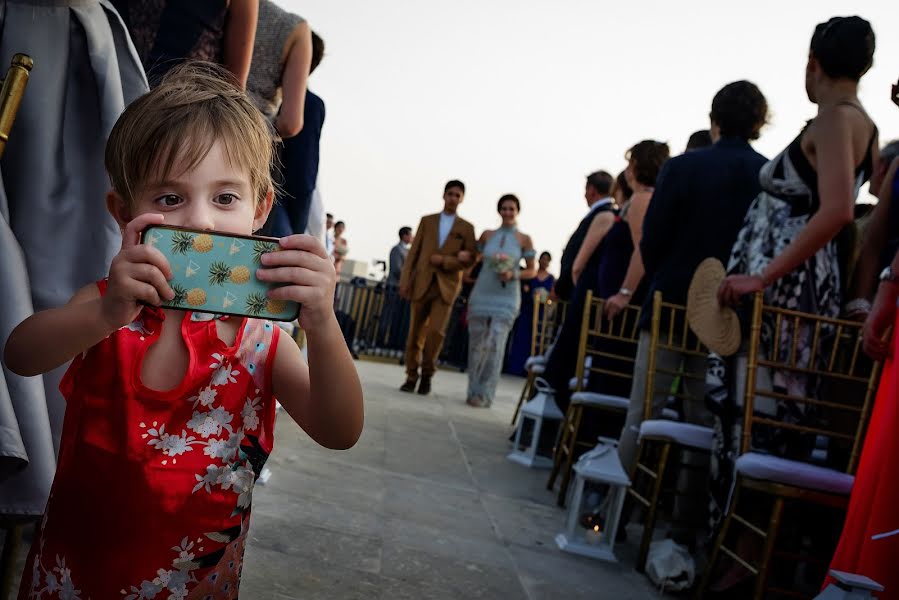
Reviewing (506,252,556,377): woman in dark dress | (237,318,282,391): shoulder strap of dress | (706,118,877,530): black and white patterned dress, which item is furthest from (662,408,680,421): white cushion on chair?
(506,252,556,377): woman in dark dress

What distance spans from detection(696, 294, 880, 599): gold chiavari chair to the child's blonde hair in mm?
1795

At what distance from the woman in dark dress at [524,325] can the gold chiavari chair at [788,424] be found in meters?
9.99

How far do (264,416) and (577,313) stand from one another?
12.1 ft

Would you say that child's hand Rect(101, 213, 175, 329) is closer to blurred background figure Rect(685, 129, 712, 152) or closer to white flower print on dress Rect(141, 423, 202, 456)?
white flower print on dress Rect(141, 423, 202, 456)

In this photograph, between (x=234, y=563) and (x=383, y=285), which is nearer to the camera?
(x=234, y=563)

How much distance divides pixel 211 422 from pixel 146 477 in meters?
0.11

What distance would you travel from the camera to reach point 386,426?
17.4 ft

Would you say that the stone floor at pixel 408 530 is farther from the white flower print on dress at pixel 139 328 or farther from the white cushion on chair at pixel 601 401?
the white flower print on dress at pixel 139 328

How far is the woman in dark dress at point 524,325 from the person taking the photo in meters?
12.9

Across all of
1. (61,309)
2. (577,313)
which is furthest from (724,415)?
(61,309)

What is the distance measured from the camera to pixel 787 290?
2.65m

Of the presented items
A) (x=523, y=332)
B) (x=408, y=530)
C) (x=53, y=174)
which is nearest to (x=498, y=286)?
(x=408, y=530)

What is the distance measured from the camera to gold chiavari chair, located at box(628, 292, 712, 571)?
2.96m

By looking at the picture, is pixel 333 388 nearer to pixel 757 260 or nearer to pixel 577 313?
pixel 757 260
